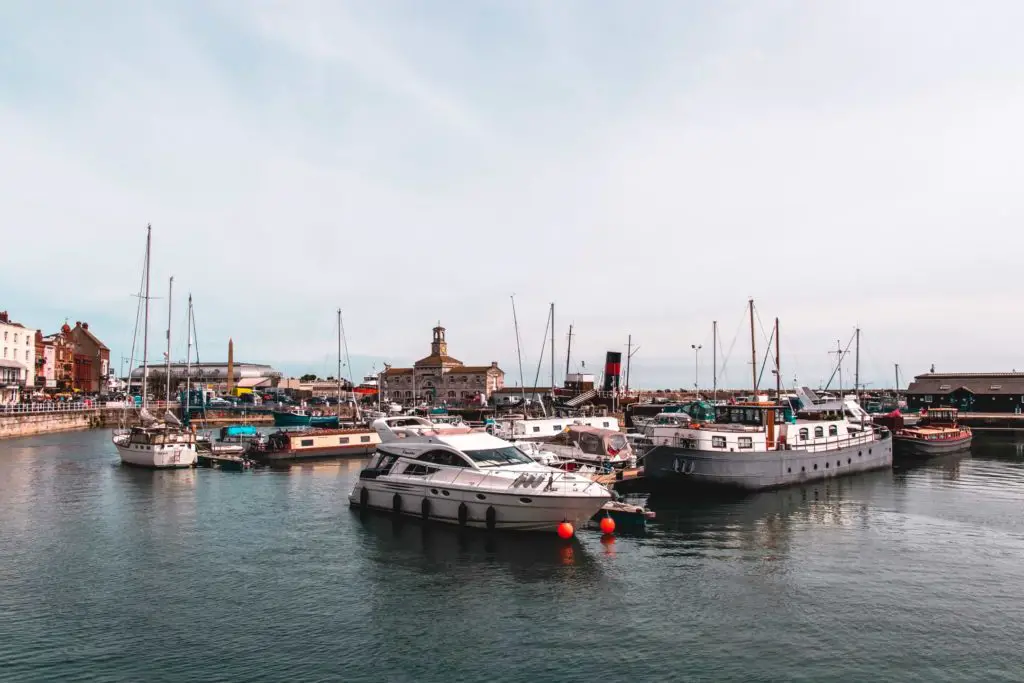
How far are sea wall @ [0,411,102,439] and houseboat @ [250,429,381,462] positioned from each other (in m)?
41.5

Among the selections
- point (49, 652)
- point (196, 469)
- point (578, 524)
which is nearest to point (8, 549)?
point (49, 652)

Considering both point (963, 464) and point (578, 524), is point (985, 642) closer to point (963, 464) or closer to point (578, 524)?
point (578, 524)

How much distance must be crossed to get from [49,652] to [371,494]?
1982 centimetres

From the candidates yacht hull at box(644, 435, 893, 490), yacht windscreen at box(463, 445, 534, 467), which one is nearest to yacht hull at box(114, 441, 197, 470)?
yacht windscreen at box(463, 445, 534, 467)

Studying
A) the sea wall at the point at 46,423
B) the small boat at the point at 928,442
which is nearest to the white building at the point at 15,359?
the sea wall at the point at 46,423

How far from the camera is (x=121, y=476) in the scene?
54594 millimetres

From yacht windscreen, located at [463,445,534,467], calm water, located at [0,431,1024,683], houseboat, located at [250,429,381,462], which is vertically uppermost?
yacht windscreen, located at [463,445,534,467]

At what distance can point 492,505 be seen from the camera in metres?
33.5

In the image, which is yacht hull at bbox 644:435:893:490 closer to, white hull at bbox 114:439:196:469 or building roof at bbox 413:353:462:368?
white hull at bbox 114:439:196:469

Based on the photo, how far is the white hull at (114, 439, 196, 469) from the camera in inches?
2307

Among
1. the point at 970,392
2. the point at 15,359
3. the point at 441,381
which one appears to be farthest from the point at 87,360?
the point at 970,392

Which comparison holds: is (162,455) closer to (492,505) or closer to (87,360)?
(492,505)

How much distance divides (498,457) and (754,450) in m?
20.4

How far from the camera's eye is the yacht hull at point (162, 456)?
5859cm
